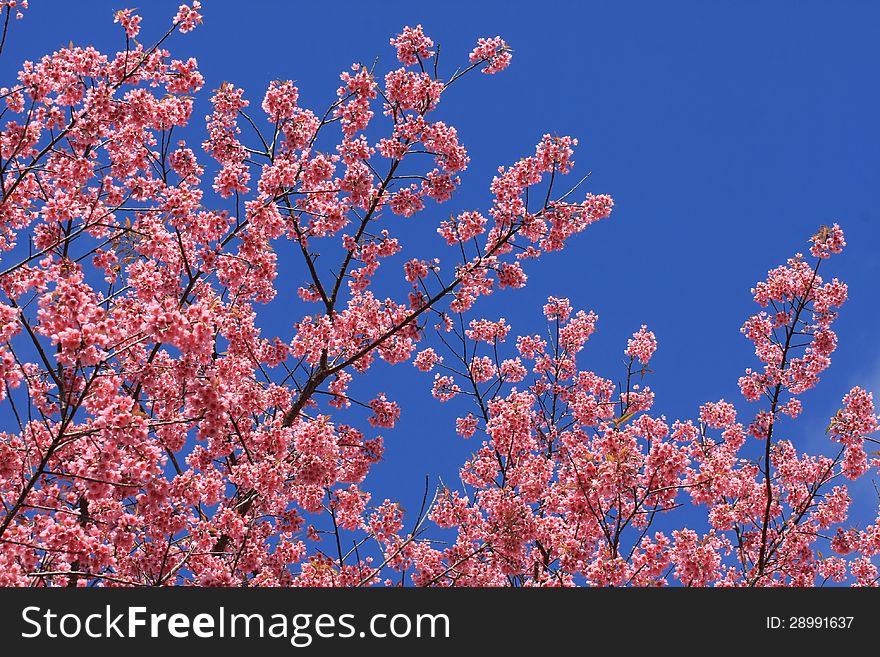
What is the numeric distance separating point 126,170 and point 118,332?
5170 mm

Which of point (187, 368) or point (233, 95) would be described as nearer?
point (187, 368)

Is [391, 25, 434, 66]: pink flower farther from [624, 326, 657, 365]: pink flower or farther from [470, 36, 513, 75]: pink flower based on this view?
[624, 326, 657, 365]: pink flower

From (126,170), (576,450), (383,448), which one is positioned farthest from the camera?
(576,450)

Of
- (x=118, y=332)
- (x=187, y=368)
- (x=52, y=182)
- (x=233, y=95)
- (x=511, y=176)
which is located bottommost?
(x=118, y=332)

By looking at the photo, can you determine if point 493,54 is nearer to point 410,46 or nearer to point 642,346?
point 410,46

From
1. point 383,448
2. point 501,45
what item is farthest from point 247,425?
point 501,45

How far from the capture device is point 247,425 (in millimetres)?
11719

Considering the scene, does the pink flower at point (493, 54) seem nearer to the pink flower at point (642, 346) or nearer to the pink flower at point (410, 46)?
the pink flower at point (410, 46)

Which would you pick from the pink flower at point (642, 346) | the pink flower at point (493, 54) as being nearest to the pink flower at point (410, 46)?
the pink flower at point (493, 54)

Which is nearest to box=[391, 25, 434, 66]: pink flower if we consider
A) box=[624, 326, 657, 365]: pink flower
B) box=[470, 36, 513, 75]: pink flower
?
box=[470, 36, 513, 75]: pink flower

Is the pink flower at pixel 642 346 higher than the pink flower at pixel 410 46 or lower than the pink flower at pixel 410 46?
lower

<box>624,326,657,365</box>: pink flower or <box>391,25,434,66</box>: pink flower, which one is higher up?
<box>391,25,434,66</box>: pink flower

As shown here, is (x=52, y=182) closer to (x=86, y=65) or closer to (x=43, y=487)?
(x=86, y=65)

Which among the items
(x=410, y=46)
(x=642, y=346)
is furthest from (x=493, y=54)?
(x=642, y=346)
